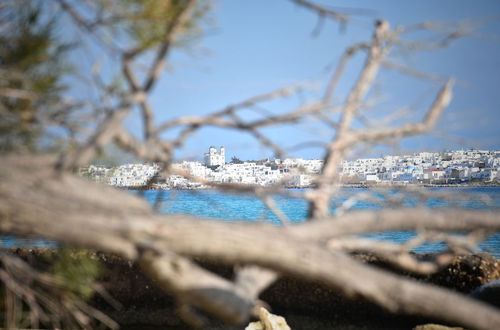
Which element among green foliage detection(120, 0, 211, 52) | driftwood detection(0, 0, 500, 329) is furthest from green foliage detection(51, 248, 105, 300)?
green foliage detection(120, 0, 211, 52)

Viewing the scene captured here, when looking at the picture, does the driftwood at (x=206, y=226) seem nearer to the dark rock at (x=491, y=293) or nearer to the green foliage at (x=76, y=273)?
the green foliage at (x=76, y=273)

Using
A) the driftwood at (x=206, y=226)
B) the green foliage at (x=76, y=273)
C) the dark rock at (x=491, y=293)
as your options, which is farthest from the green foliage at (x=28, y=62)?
the dark rock at (x=491, y=293)

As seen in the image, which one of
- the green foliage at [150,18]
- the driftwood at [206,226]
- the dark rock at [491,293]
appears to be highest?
the green foliage at [150,18]

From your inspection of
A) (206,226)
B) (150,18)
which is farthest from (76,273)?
(150,18)

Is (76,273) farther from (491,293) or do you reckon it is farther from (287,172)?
(491,293)

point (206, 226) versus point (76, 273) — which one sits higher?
point (206, 226)

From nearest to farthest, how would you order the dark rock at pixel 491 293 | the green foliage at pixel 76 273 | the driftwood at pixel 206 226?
the driftwood at pixel 206 226 → the green foliage at pixel 76 273 → the dark rock at pixel 491 293

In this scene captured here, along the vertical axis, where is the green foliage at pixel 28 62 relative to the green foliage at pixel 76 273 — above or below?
above

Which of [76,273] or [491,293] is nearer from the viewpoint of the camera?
[76,273]

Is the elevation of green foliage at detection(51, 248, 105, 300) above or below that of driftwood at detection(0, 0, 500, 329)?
below

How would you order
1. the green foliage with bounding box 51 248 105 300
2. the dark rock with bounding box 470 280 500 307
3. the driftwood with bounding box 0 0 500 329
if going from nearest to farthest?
1. the driftwood with bounding box 0 0 500 329
2. the green foliage with bounding box 51 248 105 300
3. the dark rock with bounding box 470 280 500 307

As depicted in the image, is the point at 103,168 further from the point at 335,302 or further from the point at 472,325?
the point at 335,302

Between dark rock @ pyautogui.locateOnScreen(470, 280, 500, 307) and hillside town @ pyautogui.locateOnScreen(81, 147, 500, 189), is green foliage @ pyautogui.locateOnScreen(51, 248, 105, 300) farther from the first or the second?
dark rock @ pyautogui.locateOnScreen(470, 280, 500, 307)

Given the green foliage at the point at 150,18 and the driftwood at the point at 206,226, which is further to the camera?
the green foliage at the point at 150,18
